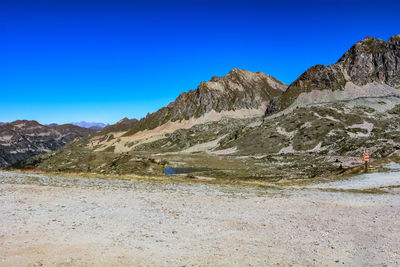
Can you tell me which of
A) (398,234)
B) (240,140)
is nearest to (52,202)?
(398,234)

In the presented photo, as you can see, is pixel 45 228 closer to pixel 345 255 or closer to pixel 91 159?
pixel 345 255

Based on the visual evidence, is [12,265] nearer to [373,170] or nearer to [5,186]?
[5,186]

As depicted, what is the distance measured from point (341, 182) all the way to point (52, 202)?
1281 inches

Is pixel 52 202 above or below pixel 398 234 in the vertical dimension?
above

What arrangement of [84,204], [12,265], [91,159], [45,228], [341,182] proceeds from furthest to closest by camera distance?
[91,159]
[341,182]
[84,204]
[45,228]
[12,265]

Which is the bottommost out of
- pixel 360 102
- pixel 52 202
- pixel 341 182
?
pixel 341 182

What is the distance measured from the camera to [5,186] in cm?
2264

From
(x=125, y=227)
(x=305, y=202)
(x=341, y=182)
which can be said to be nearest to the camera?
(x=125, y=227)

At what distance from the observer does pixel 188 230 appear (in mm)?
13734

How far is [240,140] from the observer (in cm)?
15938

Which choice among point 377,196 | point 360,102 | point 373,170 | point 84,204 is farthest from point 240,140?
point 84,204

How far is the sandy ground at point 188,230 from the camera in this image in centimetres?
1056

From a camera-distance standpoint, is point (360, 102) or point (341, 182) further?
point (360, 102)

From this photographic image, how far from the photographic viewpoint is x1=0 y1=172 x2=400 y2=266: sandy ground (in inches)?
416
